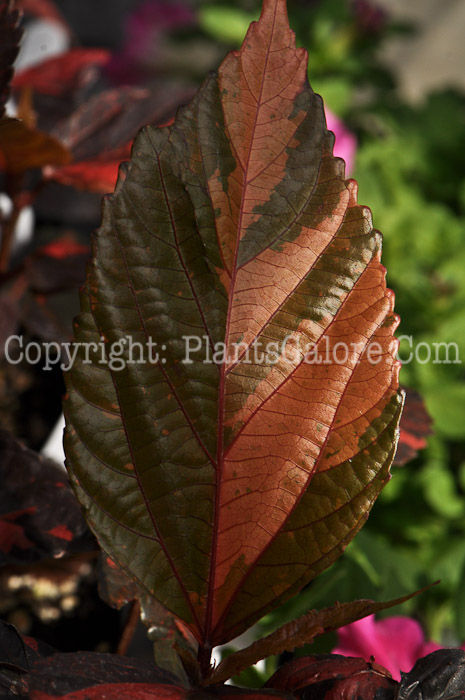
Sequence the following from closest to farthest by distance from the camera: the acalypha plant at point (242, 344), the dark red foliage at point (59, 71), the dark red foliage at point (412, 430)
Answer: the acalypha plant at point (242, 344), the dark red foliage at point (412, 430), the dark red foliage at point (59, 71)

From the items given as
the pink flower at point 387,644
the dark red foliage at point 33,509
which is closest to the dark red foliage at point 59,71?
the dark red foliage at point 33,509

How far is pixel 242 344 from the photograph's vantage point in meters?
0.22

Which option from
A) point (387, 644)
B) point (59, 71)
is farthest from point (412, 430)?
point (59, 71)

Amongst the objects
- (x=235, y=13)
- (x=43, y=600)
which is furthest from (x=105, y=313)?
(x=235, y=13)

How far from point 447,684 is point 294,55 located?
20 centimetres

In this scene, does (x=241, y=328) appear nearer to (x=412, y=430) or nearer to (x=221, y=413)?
(x=221, y=413)

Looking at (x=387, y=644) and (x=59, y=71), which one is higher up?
(x=59, y=71)

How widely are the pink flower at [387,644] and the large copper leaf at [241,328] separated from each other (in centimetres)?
11

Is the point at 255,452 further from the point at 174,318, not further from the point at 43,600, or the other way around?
the point at 43,600

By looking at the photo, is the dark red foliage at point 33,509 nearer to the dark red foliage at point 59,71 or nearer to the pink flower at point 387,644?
the pink flower at point 387,644

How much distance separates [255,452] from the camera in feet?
0.73

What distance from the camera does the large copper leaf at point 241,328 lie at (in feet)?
0.71

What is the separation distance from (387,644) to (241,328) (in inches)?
7.3

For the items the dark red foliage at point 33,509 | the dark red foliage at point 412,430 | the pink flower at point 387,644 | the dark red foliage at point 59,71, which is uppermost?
the dark red foliage at point 59,71
